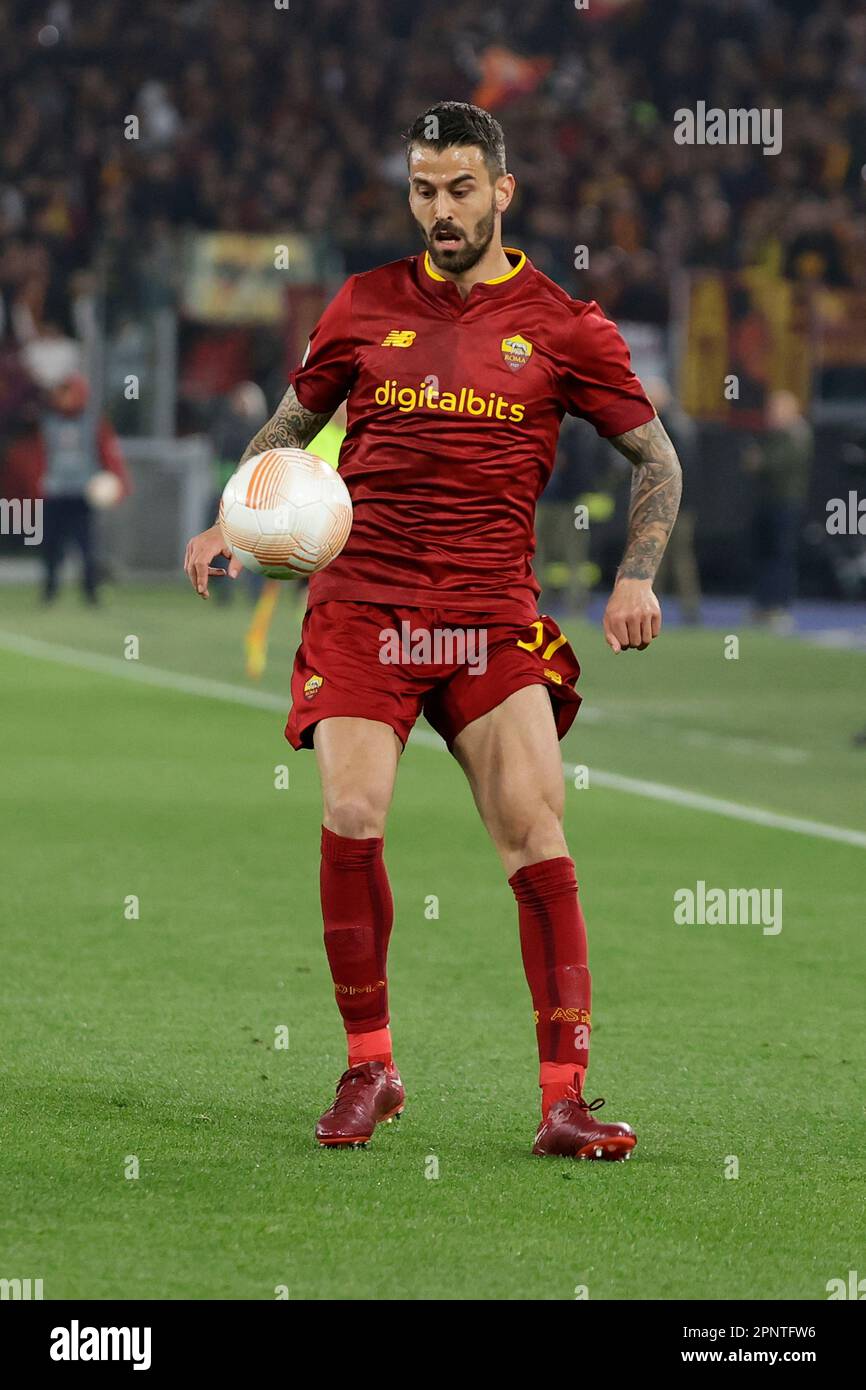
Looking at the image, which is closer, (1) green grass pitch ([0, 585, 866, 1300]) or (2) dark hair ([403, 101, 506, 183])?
(1) green grass pitch ([0, 585, 866, 1300])

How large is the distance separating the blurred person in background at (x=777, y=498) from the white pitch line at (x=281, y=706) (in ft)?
24.7

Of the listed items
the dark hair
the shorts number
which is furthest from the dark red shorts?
the dark hair

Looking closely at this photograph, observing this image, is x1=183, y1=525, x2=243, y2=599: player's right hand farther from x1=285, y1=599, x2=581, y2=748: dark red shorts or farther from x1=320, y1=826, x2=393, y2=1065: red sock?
x1=320, y1=826, x2=393, y2=1065: red sock

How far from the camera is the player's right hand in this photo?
580cm

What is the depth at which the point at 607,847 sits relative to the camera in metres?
10.6

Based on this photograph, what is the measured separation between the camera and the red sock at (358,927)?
19.1 ft

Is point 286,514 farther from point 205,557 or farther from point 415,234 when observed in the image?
point 415,234

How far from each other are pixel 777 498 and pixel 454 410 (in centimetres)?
1925

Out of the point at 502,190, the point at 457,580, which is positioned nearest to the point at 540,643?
the point at 457,580

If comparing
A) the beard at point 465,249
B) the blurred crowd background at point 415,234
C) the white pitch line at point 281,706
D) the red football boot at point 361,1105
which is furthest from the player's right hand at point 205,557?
the blurred crowd background at point 415,234

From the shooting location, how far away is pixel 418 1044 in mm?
6887

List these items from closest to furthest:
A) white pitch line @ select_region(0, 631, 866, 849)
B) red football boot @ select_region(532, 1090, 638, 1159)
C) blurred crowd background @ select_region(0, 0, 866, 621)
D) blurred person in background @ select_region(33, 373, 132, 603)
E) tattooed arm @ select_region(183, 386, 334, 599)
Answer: red football boot @ select_region(532, 1090, 638, 1159) → tattooed arm @ select_region(183, 386, 334, 599) → white pitch line @ select_region(0, 631, 866, 849) → blurred person in background @ select_region(33, 373, 132, 603) → blurred crowd background @ select_region(0, 0, 866, 621)

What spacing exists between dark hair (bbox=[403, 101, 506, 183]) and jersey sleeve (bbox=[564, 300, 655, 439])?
418 millimetres
